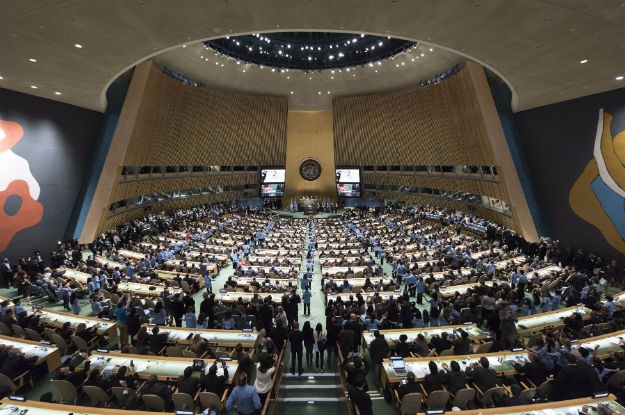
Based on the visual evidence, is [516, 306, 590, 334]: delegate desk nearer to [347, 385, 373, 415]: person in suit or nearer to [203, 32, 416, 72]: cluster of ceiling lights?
[347, 385, 373, 415]: person in suit

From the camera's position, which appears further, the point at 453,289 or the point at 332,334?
the point at 453,289

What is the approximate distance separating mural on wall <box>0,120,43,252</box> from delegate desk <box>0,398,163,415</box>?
13.7 meters

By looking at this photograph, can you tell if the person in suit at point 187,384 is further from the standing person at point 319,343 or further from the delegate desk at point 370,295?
the delegate desk at point 370,295

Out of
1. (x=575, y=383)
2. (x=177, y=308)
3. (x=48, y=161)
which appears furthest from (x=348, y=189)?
(x=575, y=383)

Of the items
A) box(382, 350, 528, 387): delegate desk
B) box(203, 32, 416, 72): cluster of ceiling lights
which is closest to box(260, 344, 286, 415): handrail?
box(382, 350, 528, 387): delegate desk

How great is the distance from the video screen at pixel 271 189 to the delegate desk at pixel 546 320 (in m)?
30.7

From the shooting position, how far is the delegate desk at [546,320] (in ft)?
27.2

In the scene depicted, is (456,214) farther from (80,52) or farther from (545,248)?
(80,52)

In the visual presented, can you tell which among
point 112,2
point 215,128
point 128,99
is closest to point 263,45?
point 215,128

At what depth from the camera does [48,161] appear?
56.1 ft

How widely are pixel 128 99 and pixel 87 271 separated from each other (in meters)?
12.3

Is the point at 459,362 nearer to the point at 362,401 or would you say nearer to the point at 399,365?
the point at 399,365

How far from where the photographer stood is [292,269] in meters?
14.1

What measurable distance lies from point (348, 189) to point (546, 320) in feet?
96.3
